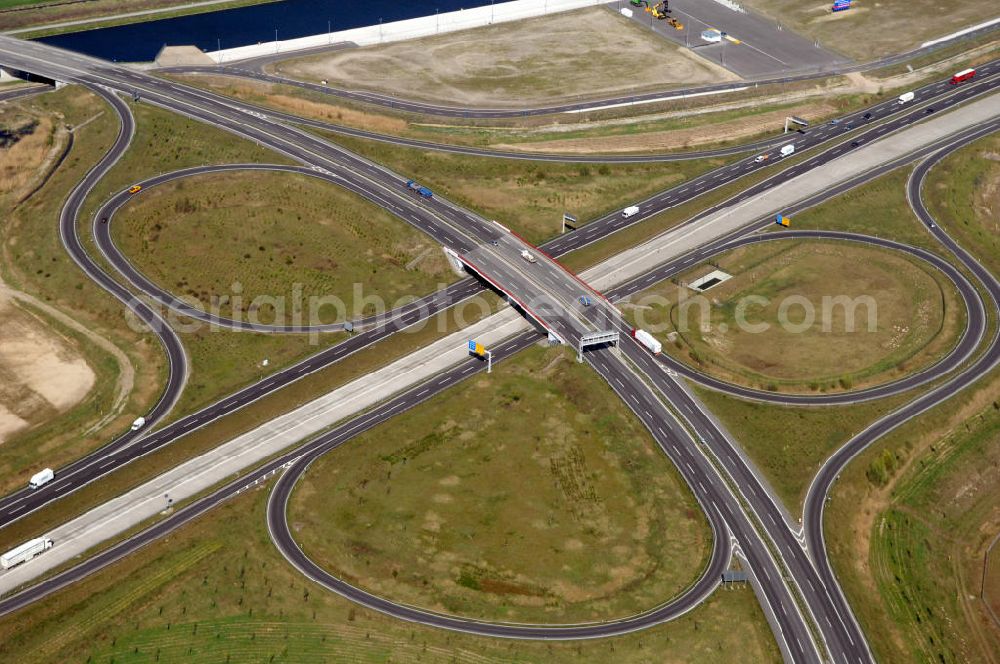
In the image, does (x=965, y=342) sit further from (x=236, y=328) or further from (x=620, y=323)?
(x=236, y=328)

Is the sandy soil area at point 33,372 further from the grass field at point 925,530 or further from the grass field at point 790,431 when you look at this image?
the grass field at point 925,530

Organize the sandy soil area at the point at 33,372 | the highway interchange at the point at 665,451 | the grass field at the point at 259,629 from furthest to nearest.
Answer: the sandy soil area at the point at 33,372
the highway interchange at the point at 665,451
the grass field at the point at 259,629

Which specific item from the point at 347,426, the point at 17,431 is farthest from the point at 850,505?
the point at 17,431

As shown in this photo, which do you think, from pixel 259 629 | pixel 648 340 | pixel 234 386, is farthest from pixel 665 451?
pixel 234 386

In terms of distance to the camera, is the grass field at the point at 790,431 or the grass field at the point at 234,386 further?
the grass field at the point at 790,431

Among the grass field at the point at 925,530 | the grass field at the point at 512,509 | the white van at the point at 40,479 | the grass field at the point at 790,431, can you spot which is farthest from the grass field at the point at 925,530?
the white van at the point at 40,479

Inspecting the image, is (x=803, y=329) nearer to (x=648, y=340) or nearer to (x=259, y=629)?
(x=648, y=340)
